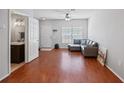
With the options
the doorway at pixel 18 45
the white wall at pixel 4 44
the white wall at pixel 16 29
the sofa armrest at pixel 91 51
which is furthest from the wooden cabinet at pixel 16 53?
the sofa armrest at pixel 91 51

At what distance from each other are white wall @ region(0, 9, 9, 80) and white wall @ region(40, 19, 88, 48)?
840 cm

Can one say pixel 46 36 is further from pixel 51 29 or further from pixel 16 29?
pixel 16 29

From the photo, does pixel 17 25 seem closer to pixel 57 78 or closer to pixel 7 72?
pixel 7 72

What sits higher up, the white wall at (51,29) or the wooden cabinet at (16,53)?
the white wall at (51,29)

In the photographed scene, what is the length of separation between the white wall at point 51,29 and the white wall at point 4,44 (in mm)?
8396

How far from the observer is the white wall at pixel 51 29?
39.5 ft

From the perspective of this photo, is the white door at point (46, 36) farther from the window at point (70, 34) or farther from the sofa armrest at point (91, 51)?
the sofa armrest at point (91, 51)

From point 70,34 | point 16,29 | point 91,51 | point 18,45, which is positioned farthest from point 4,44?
point 70,34

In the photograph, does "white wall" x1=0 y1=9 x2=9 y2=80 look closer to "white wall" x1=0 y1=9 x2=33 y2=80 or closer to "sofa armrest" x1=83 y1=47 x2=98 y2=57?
"white wall" x1=0 y1=9 x2=33 y2=80

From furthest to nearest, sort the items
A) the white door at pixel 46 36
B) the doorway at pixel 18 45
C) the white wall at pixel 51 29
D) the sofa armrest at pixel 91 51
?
→ the white door at pixel 46 36
the white wall at pixel 51 29
the sofa armrest at pixel 91 51
the doorway at pixel 18 45

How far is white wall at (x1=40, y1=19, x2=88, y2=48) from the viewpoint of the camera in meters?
12.0

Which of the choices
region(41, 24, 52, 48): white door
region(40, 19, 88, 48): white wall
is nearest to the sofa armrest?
region(40, 19, 88, 48): white wall

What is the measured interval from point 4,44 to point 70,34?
890 cm
